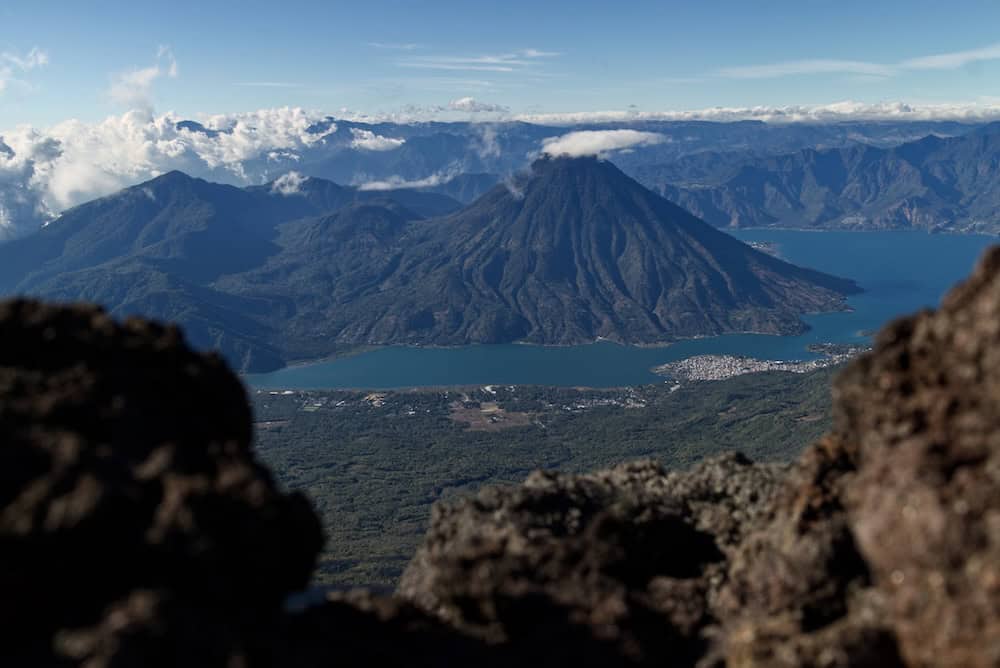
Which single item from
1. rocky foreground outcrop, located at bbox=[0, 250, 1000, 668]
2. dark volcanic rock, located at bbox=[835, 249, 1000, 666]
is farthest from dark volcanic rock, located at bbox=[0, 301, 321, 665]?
dark volcanic rock, located at bbox=[835, 249, 1000, 666]

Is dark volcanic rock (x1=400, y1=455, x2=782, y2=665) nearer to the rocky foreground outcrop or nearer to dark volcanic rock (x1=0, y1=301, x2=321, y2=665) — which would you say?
the rocky foreground outcrop

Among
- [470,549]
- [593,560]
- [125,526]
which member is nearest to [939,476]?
[593,560]

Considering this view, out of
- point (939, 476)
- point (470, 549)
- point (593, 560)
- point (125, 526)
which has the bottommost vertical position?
point (593, 560)

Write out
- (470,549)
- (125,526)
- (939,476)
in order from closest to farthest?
(125,526) < (939,476) < (470,549)

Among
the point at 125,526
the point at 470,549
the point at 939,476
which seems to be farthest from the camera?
the point at 470,549

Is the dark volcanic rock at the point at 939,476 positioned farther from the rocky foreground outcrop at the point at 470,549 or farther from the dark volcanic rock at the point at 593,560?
the dark volcanic rock at the point at 593,560

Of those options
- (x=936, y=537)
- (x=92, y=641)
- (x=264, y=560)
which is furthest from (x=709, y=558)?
(x=92, y=641)

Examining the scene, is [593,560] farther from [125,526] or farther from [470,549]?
[125,526]

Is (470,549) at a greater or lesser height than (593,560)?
greater

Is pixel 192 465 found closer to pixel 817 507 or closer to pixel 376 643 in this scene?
pixel 376 643
